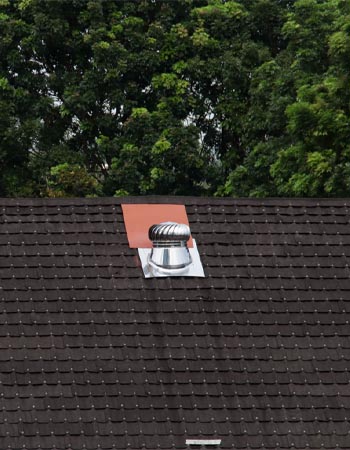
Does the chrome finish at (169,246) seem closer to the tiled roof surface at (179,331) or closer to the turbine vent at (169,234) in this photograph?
the turbine vent at (169,234)

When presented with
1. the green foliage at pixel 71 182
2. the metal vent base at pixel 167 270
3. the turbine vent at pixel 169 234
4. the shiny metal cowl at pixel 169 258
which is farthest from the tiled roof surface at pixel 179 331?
the green foliage at pixel 71 182

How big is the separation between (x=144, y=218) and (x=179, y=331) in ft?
5.76

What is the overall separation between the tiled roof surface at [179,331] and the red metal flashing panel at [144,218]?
0.10 metres

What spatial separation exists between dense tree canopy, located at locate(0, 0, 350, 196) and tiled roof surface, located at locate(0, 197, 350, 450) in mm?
24661

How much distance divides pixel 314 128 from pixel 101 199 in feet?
58.1

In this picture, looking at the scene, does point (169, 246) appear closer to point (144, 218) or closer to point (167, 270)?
point (167, 270)

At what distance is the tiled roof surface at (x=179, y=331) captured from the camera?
612 inches

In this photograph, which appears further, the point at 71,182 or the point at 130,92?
the point at 130,92

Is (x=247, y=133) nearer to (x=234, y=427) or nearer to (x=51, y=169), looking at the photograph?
(x=51, y=169)

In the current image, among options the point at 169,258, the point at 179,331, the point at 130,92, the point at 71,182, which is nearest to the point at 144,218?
the point at 169,258

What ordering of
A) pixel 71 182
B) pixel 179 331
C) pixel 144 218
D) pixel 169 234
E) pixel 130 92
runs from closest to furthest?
pixel 179 331 < pixel 169 234 < pixel 144 218 < pixel 71 182 < pixel 130 92

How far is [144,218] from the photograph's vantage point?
17.8 metres

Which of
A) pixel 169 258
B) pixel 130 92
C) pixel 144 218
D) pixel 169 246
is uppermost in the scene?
pixel 130 92

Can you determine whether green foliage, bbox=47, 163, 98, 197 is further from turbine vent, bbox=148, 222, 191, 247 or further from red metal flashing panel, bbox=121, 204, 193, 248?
turbine vent, bbox=148, 222, 191, 247
